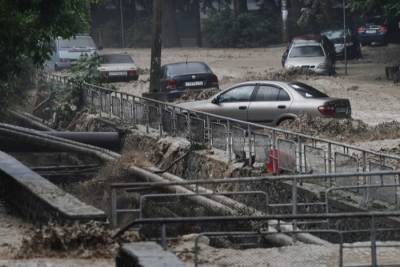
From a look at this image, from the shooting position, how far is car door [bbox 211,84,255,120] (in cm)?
2731

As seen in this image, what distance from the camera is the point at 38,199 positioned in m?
14.0

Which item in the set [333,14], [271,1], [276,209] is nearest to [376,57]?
[333,14]

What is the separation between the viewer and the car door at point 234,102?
89.6 feet

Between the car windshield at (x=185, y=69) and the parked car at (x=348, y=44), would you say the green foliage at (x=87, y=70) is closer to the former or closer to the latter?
the car windshield at (x=185, y=69)

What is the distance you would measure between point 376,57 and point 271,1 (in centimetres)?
1714

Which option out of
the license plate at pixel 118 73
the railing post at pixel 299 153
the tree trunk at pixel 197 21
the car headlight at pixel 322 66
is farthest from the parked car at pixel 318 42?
the railing post at pixel 299 153

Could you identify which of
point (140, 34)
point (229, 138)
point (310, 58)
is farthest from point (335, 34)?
point (229, 138)

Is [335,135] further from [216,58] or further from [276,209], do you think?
[216,58]

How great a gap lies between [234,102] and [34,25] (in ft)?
35.6

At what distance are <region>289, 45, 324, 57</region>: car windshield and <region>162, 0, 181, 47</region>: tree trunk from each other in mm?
27757

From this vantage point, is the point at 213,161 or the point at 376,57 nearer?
the point at 213,161

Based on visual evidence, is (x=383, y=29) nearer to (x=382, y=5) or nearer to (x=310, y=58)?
(x=310, y=58)

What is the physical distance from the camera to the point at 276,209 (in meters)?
17.9

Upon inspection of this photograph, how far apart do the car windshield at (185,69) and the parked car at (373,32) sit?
22933 millimetres
